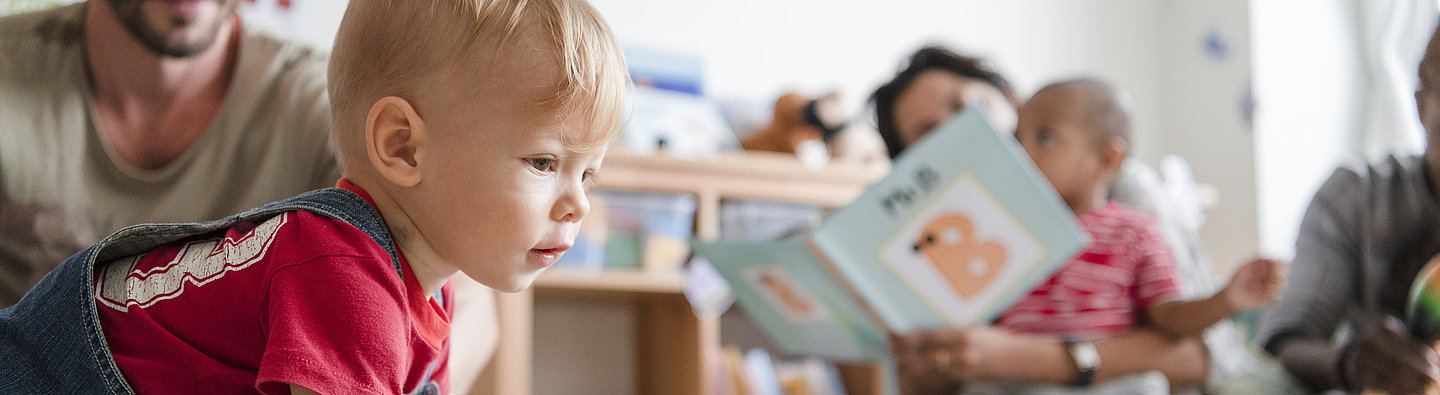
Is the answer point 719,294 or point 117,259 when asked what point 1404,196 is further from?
point 117,259

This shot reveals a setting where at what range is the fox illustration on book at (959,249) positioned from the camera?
1.11 meters

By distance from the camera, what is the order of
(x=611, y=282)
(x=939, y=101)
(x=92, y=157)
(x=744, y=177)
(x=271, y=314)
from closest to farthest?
(x=271, y=314) → (x=92, y=157) → (x=939, y=101) → (x=611, y=282) → (x=744, y=177)

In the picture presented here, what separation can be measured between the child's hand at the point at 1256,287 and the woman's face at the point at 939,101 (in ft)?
1.39

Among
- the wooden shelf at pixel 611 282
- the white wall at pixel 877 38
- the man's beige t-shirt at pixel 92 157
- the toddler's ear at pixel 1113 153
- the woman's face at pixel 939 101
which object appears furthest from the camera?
the white wall at pixel 877 38

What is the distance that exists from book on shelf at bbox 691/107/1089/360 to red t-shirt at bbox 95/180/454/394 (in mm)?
580

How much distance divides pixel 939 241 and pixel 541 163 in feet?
2.07

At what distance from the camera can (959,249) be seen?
1.12 metres

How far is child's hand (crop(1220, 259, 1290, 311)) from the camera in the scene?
1.13 meters

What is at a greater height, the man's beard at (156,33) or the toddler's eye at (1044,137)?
the man's beard at (156,33)

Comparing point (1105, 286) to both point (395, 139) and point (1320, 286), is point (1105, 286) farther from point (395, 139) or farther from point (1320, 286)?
point (395, 139)

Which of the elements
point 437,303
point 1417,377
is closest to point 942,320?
point 1417,377

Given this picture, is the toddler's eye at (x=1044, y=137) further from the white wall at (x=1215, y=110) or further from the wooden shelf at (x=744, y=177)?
the white wall at (x=1215, y=110)

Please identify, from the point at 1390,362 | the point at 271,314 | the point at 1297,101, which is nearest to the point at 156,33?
the point at 271,314

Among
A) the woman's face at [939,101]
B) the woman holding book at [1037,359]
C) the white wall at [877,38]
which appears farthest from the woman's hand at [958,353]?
the white wall at [877,38]
